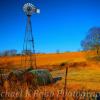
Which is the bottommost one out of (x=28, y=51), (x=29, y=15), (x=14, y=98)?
(x=14, y=98)

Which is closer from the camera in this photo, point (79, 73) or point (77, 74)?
point (77, 74)

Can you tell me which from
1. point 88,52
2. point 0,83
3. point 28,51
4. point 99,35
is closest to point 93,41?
point 99,35

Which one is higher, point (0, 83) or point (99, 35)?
point (99, 35)

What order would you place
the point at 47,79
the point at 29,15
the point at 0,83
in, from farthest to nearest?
the point at 29,15
the point at 47,79
the point at 0,83

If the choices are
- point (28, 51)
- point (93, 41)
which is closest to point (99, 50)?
point (93, 41)

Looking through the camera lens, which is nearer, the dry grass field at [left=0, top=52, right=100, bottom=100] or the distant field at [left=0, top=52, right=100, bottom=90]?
the dry grass field at [left=0, top=52, right=100, bottom=100]

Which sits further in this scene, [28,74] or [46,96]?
[28,74]

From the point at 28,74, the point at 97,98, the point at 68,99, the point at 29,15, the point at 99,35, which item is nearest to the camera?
the point at 68,99

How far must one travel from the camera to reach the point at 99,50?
61.4 metres

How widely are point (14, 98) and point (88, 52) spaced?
175ft

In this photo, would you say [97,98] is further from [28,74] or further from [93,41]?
[93,41]

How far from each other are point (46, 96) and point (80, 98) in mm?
1298

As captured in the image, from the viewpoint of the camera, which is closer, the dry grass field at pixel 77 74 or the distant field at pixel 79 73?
the dry grass field at pixel 77 74

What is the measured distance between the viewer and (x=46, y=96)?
11383mm
